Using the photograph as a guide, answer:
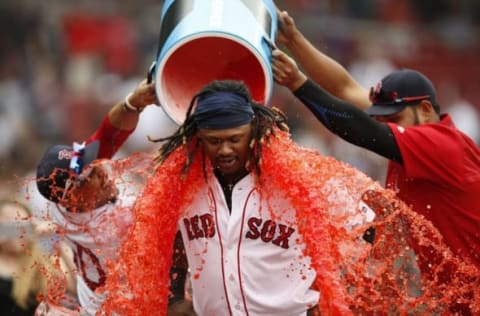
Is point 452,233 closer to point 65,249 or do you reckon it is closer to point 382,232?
point 382,232

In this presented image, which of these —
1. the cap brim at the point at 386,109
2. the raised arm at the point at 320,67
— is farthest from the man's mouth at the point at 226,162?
→ the raised arm at the point at 320,67

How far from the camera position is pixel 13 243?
26.5 ft

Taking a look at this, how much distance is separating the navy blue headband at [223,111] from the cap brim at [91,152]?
1.12 meters

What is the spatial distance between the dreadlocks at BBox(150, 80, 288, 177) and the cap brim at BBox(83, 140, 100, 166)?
30.6 inches

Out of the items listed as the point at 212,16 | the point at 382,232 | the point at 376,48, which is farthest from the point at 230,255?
the point at 376,48

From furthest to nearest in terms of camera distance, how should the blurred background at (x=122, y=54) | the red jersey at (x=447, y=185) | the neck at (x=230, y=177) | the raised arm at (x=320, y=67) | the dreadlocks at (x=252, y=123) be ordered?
the blurred background at (x=122, y=54) < the raised arm at (x=320, y=67) < the red jersey at (x=447, y=185) < the neck at (x=230, y=177) < the dreadlocks at (x=252, y=123)

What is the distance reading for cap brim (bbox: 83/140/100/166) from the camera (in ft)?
21.1

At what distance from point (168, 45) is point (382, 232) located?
1365 millimetres

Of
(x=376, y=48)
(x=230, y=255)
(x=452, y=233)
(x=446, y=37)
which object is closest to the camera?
(x=230, y=255)

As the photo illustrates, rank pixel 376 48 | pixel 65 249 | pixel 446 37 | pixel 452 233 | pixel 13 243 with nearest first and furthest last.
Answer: pixel 452 233 < pixel 65 249 < pixel 13 243 < pixel 376 48 < pixel 446 37

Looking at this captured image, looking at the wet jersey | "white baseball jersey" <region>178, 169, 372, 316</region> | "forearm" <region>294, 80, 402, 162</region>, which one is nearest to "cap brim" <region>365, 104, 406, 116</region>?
"forearm" <region>294, 80, 402, 162</region>

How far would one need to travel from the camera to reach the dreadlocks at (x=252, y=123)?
5527 millimetres

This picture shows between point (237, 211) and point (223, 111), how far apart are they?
1.70 ft

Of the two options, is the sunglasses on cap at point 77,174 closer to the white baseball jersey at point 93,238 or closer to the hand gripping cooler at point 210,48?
the white baseball jersey at point 93,238
